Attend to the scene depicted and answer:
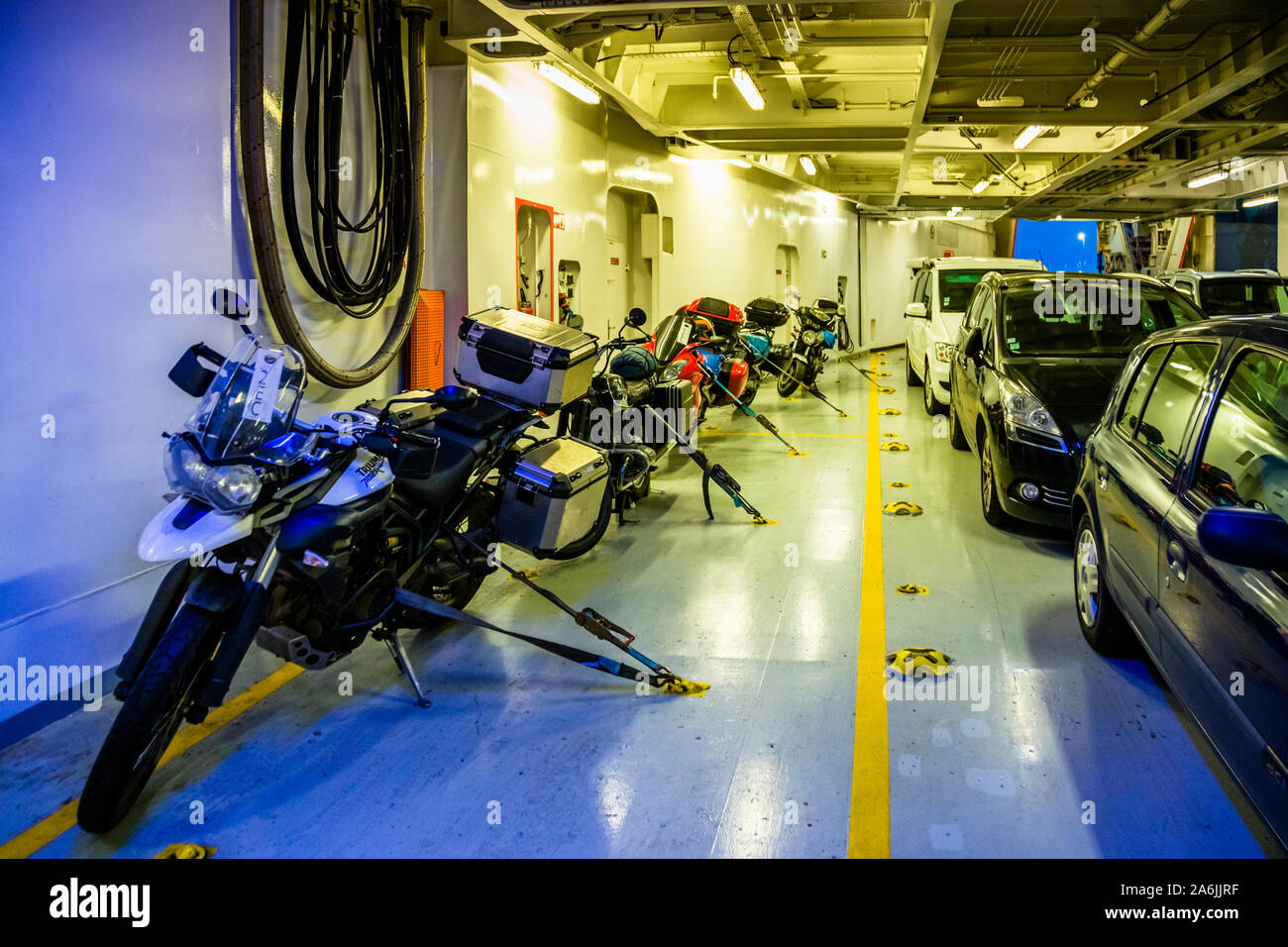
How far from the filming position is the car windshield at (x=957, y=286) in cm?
1096

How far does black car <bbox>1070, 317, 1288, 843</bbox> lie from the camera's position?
197cm

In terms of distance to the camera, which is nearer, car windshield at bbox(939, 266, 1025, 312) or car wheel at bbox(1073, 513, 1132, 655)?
car wheel at bbox(1073, 513, 1132, 655)

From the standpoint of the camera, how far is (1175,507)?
8.81 feet

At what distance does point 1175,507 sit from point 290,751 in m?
2.90

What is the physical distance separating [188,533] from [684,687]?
6.00 feet

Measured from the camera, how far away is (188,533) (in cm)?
258

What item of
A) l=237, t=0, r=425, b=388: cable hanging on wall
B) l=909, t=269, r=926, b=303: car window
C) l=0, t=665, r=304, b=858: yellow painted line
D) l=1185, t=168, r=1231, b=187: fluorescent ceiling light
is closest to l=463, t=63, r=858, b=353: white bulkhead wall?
l=237, t=0, r=425, b=388: cable hanging on wall

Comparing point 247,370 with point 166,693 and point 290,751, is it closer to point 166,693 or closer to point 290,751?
point 166,693

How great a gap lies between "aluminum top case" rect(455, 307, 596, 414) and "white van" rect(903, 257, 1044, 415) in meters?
6.46

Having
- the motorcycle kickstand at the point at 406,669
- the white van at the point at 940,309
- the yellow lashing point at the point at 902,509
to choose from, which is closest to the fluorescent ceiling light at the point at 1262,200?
the white van at the point at 940,309

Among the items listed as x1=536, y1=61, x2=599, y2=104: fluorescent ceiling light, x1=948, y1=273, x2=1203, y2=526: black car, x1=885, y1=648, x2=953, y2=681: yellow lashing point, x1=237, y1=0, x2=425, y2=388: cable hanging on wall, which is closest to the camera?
x1=885, y1=648, x2=953, y2=681: yellow lashing point

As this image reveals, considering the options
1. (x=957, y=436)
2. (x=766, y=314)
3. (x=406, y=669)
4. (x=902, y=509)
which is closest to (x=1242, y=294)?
(x=957, y=436)

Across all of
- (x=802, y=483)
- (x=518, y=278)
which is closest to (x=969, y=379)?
(x=802, y=483)

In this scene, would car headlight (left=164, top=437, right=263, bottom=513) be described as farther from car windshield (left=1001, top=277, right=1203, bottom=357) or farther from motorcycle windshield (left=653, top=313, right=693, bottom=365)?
car windshield (left=1001, top=277, right=1203, bottom=357)
